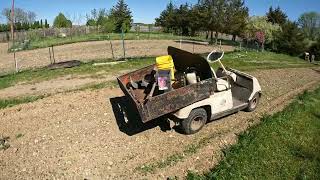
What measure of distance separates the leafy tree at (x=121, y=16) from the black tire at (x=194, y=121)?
5372 centimetres

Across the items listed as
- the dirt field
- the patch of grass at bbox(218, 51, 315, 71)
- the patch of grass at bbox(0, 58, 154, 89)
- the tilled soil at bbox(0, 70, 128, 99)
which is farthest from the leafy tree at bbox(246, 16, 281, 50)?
the tilled soil at bbox(0, 70, 128, 99)

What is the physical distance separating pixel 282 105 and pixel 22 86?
9.62m

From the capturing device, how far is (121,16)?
66875mm

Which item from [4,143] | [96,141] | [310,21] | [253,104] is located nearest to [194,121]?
[96,141]

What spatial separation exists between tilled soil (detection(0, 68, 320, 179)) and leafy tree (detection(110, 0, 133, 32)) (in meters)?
51.8

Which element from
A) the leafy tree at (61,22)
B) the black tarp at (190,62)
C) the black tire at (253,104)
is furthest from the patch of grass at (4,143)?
the leafy tree at (61,22)

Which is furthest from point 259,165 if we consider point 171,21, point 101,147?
point 171,21

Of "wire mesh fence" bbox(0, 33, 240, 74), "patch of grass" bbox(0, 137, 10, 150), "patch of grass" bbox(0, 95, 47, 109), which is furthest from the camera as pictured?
"wire mesh fence" bbox(0, 33, 240, 74)

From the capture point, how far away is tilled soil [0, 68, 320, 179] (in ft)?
21.4

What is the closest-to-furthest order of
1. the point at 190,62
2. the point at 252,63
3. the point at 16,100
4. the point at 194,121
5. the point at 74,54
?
the point at 194,121 < the point at 190,62 < the point at 16,100 < the point at 252,63 < the point at 74,54

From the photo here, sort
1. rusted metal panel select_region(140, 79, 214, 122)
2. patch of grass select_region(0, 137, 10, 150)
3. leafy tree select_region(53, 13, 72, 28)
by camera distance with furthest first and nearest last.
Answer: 1. leafy tree select_region(53, 13, 72, 28)
2. patch of grass select_region(0, 137, 10, 150)
3. rusted metal panel select_region(140, 79, 214, 122)

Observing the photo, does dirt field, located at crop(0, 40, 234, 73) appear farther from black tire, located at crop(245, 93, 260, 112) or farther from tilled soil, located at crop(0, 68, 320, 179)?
black tire, located at crop(245, 93, 260, 112)

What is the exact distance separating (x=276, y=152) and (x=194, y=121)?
6.49 feet

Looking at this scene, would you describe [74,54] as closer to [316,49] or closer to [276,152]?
[276,152]
